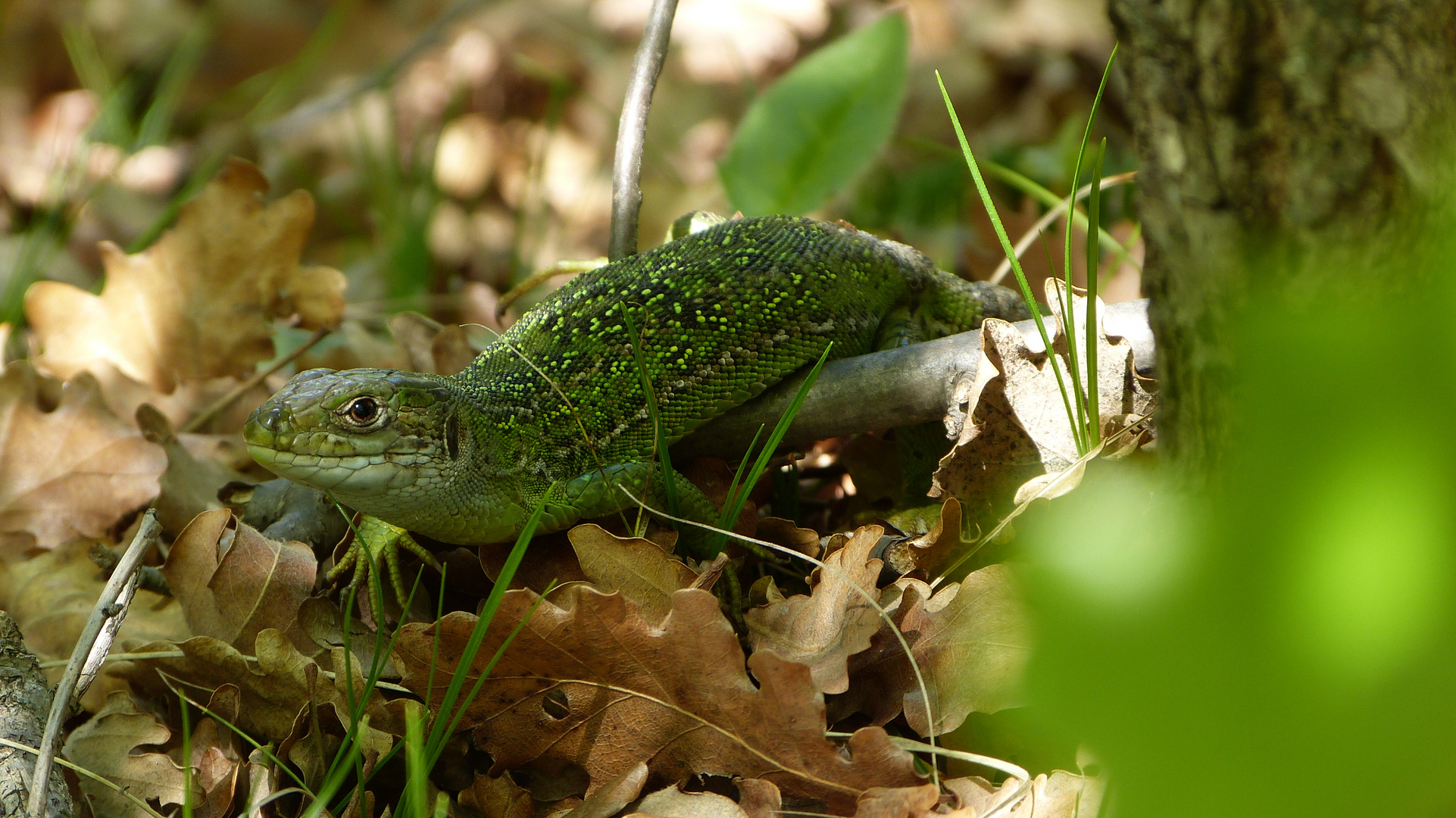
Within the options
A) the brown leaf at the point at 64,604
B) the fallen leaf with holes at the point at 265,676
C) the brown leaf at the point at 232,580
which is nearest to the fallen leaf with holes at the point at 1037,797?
the fallen leaf with holes at the point at 265,676

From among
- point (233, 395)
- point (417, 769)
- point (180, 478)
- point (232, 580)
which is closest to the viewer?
point (417, 769)

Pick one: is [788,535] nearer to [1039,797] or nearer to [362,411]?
[1039,797]

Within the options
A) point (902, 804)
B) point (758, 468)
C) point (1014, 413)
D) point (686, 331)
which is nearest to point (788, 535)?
point (758, 468)

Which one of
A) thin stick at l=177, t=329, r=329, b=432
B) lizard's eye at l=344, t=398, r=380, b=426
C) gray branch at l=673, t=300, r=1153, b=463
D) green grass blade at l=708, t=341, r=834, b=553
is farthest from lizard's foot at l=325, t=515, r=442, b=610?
gray branch at l=673, t=300, r=1153, b=463

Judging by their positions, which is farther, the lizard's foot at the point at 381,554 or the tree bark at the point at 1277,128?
the lizard's foot at the point at 381,554

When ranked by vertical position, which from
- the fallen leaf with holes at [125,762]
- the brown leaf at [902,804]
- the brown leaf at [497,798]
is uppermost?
the brown leaf at [902,804]

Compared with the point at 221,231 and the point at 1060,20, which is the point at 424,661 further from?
the point at 1060,20

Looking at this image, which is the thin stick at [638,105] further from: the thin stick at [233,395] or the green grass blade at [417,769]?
the green grass blade at [417,769]
